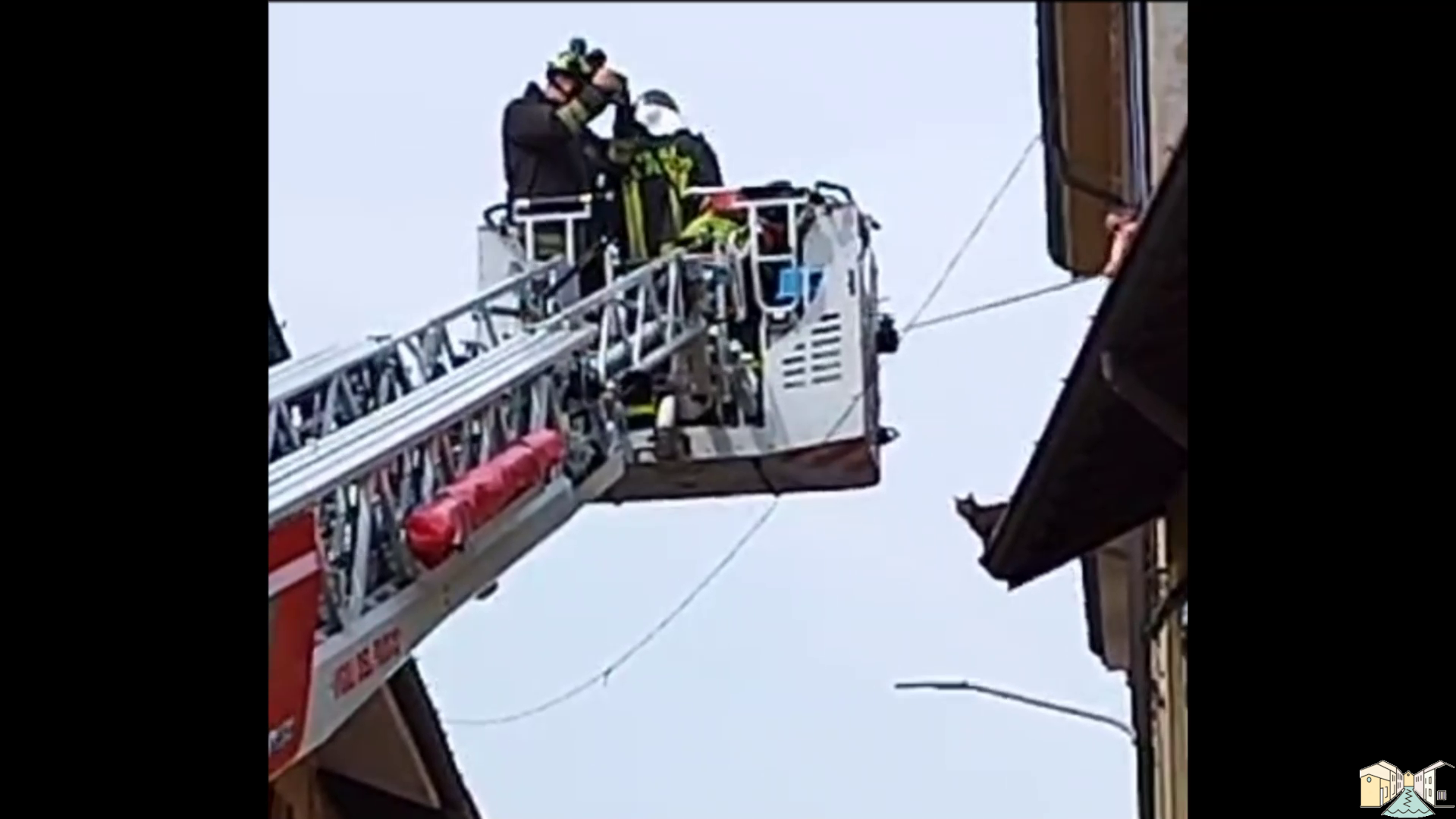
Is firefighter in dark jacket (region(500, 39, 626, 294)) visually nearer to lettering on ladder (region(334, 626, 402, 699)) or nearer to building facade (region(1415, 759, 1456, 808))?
lettering on ladder (region(334, 626, 402, 699))

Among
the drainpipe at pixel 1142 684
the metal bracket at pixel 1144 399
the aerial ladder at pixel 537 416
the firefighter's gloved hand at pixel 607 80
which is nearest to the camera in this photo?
the aerial ladder at pixel 537 416

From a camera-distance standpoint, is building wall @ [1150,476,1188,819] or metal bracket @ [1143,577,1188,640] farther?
building wall @ [1150,476,1188,819]

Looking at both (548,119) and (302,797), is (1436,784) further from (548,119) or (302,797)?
(302,797)

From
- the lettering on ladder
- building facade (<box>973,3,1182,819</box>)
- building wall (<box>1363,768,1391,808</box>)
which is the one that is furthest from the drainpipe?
building wall (<box>1363,768,1391,808</box>)

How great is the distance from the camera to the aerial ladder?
5.57 m

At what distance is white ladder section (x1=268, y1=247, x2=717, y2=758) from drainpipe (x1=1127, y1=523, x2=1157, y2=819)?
2956mm

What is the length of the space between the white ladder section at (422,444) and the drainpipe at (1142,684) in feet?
9.70

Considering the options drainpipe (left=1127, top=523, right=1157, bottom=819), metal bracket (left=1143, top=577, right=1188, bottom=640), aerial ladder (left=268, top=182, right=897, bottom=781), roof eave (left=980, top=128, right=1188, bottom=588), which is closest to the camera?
roof eave (left=980, top=128, right=1188, bottom=588)

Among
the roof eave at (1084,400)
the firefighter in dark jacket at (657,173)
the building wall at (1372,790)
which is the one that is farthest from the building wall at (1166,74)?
the building wall at (1372,790)

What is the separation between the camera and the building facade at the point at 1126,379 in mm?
5738

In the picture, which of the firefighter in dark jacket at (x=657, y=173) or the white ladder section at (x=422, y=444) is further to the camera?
the firefighter in dark jacket at (x=657, y=173)

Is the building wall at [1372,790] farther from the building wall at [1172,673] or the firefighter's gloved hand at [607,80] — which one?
the firefighter's gloved hand at [607,80]

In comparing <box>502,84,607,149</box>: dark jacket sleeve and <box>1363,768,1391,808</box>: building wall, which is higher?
<box>502,84,607,149</box>: dark jacket sleeve
